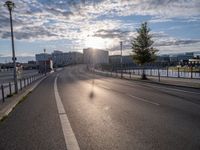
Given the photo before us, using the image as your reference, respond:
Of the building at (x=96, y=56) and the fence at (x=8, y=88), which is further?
the building at (x=96, y=56)

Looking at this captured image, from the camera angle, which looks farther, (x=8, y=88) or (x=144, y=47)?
(x=144, y=47)

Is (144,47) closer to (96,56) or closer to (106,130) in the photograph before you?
(106,130)

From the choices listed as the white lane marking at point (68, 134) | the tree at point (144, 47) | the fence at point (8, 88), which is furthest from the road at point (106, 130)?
the tree at point (144, 47)

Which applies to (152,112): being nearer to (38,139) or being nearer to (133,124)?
(133,124)

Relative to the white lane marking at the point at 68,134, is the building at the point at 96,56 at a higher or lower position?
higher

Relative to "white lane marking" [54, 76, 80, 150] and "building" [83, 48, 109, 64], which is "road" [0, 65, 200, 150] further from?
"building" [83, 48, 109, 64]

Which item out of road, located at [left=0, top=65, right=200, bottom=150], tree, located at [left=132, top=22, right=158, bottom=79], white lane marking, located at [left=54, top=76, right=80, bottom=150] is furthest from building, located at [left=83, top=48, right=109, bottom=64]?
white lane marking, located at [left=54, top=76, right=80, bottom=150]

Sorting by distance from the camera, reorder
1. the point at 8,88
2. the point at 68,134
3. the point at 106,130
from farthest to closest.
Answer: the point at 8,88 → the point at 106,130 → the point at 68,134

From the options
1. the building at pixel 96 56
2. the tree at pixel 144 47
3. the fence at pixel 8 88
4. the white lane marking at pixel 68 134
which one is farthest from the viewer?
the building at pixel 96 56

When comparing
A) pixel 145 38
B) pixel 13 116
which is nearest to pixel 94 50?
pixel 145 38

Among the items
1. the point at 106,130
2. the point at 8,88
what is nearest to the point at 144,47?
the point at 8,88

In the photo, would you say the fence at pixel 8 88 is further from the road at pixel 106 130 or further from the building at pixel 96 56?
the building at pixel 96 56

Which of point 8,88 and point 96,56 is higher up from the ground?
point 96,56

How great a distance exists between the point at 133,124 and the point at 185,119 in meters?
1.81
